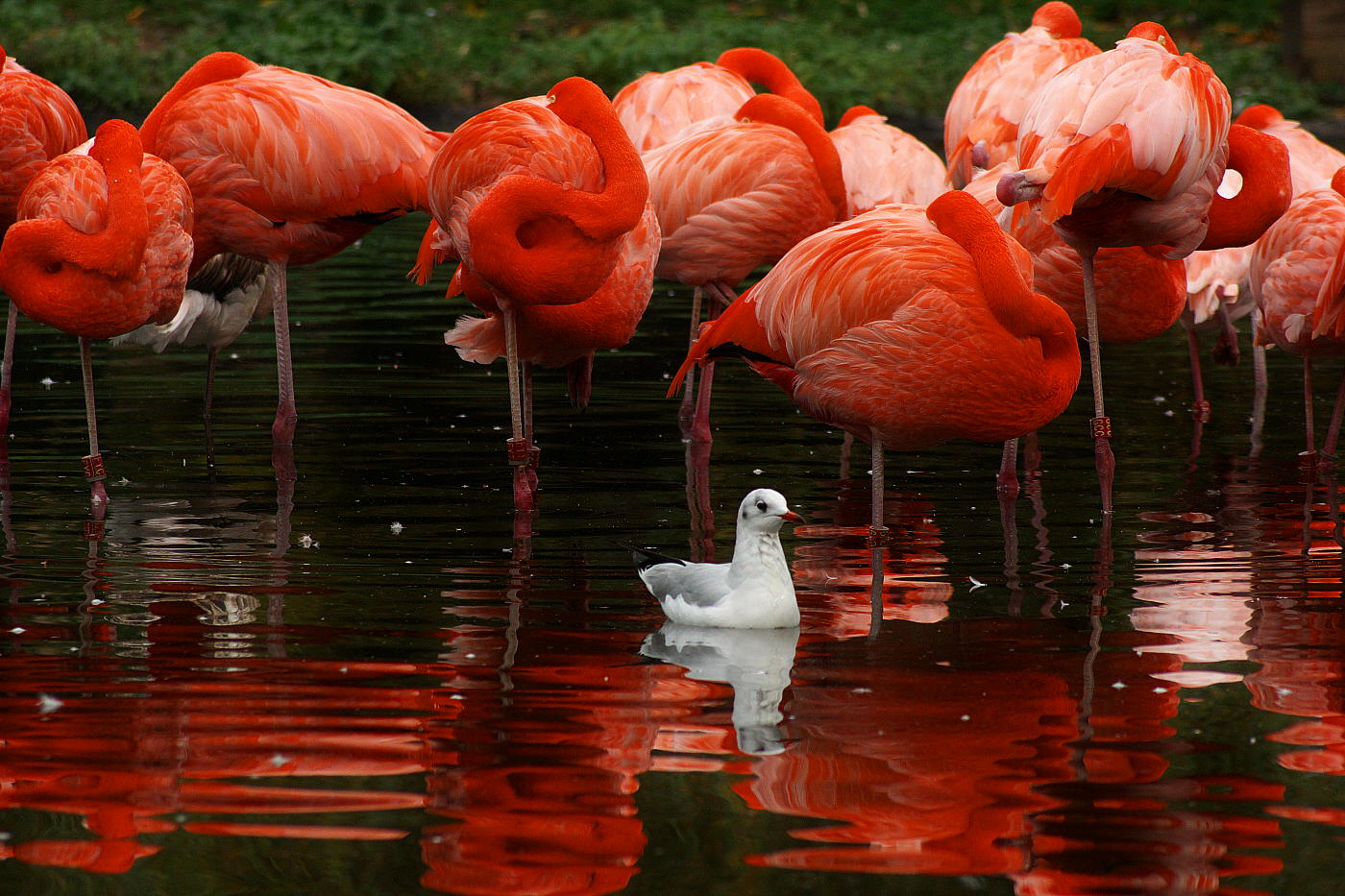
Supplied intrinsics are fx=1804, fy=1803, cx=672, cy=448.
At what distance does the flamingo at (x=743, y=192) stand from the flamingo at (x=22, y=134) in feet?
7.11

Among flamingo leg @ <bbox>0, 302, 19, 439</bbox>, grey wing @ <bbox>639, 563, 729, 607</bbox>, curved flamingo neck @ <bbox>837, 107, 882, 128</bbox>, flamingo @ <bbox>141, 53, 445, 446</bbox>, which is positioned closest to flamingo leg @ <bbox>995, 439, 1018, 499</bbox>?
grey wing @ <bbox>639, 563, 729, 607</bbox>

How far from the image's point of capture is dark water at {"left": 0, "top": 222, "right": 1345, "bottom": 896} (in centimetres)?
285

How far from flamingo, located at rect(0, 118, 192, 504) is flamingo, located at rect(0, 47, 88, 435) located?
2.86 ft

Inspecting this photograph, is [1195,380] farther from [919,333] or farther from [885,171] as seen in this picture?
[919,333]

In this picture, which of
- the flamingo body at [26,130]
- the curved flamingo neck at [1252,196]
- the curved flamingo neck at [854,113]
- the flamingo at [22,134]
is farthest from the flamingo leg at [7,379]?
the curved flamingo neck at [1252,196]

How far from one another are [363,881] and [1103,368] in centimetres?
578

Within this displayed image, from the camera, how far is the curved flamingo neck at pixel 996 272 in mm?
4578

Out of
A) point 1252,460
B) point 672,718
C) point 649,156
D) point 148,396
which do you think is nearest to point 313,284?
point 148,396

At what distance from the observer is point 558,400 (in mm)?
7246

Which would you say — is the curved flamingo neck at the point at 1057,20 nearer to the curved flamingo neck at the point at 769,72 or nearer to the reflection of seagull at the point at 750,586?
the curved flamingo neck at the point at 769,72

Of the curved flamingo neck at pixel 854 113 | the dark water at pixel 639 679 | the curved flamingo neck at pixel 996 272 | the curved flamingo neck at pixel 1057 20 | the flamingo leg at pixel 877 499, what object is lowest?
the dark water at pixel 639 679

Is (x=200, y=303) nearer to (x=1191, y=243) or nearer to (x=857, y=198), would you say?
(x=857, y=198)

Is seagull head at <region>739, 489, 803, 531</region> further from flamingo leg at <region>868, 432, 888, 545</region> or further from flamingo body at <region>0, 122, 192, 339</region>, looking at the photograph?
flamingo body at <region>0, 122, 192, 339</region>

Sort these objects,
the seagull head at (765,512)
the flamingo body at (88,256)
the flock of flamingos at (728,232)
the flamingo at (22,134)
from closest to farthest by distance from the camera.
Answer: the seagull head at (765,512)
the flock of flamingos at (728,232)
the flamingo body at (88,256)
the flamingo at (22,134)
